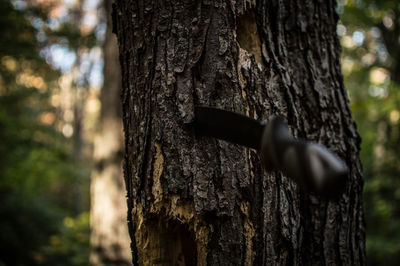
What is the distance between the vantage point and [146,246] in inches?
44.3

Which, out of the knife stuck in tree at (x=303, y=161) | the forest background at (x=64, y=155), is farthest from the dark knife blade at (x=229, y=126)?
the forest background at (x=64, y=155)

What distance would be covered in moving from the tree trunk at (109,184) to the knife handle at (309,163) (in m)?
3.23

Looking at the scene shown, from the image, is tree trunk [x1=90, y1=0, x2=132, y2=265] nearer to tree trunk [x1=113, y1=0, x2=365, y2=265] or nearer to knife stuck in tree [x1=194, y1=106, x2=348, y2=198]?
tree trunk [x1=113, y1=0, x2=365, y2=265]

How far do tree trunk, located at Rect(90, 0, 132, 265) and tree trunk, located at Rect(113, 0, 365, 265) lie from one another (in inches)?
103

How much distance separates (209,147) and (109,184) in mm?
2953

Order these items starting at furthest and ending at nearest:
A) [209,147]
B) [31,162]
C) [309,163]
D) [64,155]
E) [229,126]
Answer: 1. [64,155]
2. [31,162]
3. [209,147]
4. [229,126]
5. [309,163]

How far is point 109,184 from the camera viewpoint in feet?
12.1

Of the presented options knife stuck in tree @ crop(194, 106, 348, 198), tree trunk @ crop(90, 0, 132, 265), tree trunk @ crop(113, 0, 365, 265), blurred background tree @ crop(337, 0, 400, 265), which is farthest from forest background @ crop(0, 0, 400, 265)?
knife stuck in tree @ crop(194, 106, 348, 198)

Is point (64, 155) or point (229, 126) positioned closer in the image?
point (229, 126)

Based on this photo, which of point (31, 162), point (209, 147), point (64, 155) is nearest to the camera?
point (209, 147)

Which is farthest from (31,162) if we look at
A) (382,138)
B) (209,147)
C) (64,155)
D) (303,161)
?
(382,138)

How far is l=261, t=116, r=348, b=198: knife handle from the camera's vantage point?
0.60 meters

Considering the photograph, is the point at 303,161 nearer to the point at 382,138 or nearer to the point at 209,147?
the point at 209,147

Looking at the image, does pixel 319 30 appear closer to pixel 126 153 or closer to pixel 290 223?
pixel 290 223
